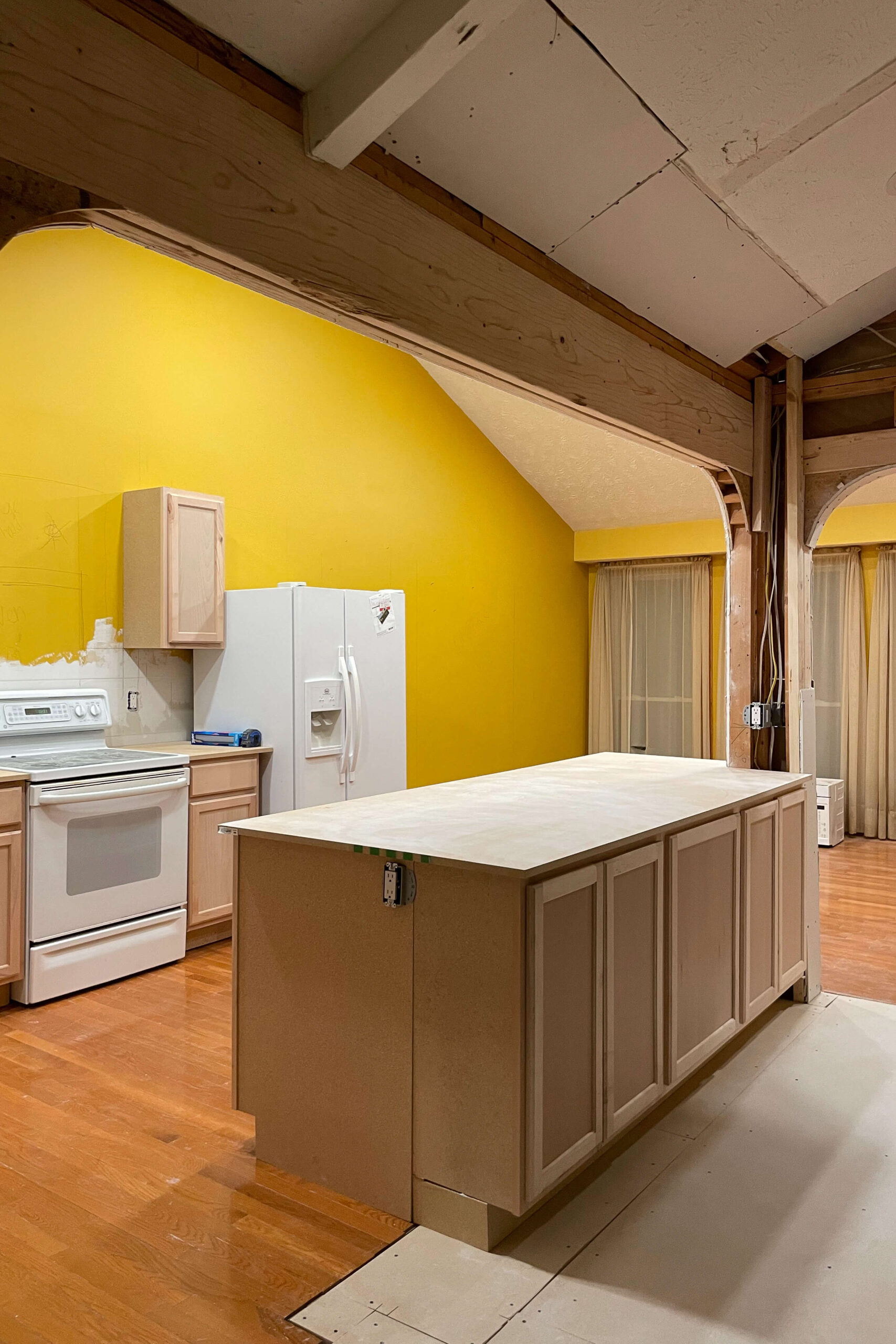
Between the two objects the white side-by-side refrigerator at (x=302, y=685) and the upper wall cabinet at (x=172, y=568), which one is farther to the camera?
the white side-by-side refrigerator at (x=302, y=685)

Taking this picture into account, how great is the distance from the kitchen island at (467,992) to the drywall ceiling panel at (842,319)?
1854mm

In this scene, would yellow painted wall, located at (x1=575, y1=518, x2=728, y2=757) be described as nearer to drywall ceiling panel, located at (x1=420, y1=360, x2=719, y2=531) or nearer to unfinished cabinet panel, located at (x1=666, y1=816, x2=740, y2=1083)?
drywall ceiling panel, located at (x1=420, y1=360, x2=719, y2=531)

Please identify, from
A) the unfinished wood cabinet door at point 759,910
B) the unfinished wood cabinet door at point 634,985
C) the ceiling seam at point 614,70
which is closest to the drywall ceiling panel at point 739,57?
the ceiling seam at point 614,70

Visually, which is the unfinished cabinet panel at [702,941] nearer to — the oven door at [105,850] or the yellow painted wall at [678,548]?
the oven door at [105,850]

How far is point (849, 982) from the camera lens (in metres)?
3.90

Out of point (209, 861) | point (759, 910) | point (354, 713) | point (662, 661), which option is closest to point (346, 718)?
point (354, 713)

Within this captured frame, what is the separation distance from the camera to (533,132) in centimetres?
211

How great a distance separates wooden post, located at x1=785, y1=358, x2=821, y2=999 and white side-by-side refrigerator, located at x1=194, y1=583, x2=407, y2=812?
6.50 ft

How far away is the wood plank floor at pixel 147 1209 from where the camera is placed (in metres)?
1.86

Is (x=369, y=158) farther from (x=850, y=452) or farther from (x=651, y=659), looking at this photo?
(x=651, y=659)

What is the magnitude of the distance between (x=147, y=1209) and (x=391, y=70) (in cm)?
241

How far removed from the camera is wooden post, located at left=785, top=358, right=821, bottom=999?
3.68m

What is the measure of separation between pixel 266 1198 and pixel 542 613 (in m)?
5.57

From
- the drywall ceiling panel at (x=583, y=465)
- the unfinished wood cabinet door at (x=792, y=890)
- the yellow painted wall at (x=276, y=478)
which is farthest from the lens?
the drywall ceiling panel at (x=583, y=465)
